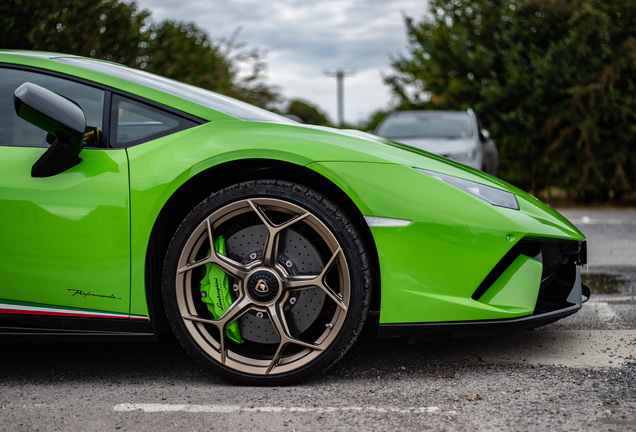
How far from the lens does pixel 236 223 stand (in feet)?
6.96

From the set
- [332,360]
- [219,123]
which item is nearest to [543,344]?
[332,360]

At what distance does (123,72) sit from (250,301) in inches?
45.0

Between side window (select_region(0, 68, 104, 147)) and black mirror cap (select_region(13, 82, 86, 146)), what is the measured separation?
15cm

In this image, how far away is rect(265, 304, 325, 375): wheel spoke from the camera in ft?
6.26

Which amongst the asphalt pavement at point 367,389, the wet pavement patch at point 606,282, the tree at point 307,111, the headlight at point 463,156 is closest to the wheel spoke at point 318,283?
the asphalt pavement at point 367,389

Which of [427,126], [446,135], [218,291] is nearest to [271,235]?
[218,291]

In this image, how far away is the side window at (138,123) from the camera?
1991 mm

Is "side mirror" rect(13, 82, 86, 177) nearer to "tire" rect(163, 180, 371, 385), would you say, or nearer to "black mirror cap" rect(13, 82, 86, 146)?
"black mirror cap" rect(13, 82, 86, 146)

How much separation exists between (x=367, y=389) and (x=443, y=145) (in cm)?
507

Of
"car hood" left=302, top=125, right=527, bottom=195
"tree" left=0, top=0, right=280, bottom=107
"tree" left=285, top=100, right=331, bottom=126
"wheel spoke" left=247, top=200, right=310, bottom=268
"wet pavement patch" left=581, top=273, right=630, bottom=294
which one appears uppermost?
"tree" left=285, top=100, right=331, bottom=126

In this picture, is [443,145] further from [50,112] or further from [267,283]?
[50,112]

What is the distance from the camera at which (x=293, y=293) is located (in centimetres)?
198

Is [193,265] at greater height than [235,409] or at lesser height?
greater

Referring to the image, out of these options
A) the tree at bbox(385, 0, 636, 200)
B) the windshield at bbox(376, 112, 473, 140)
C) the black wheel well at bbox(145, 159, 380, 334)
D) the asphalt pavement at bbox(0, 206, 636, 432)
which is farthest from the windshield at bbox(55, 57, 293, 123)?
the tree at bbox(385, 0, 636, 200)
